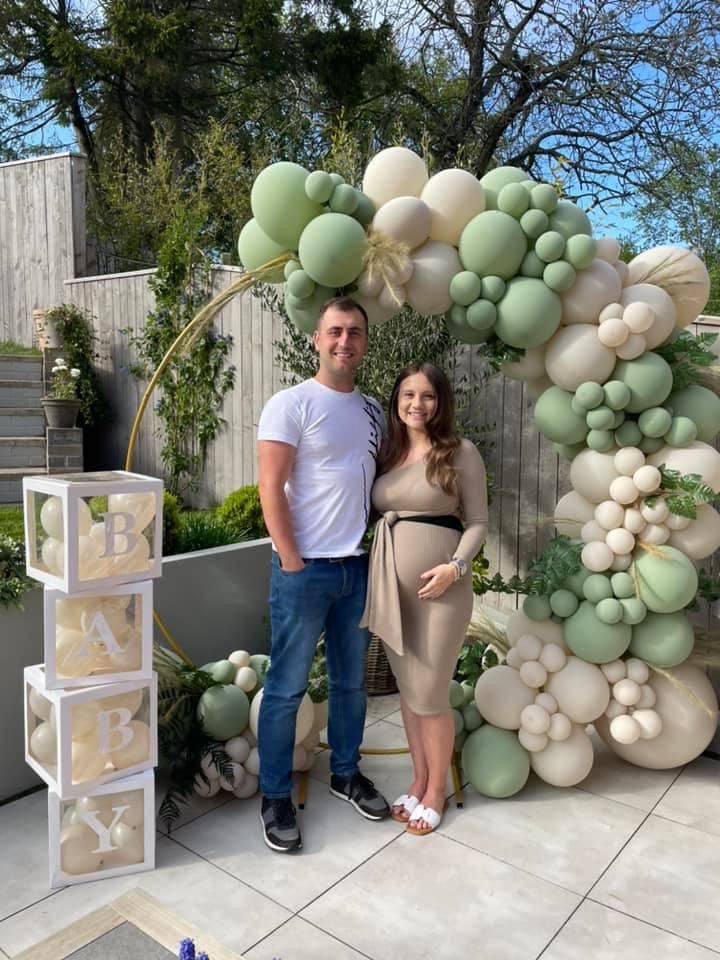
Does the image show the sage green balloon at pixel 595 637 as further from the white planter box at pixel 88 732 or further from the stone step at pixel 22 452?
the stone step at pixel 22 452

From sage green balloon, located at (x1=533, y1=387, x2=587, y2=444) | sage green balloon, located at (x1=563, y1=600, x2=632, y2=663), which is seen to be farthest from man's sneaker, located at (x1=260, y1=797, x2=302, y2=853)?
sage green balloon, located at (x1=533, y1=387, x2=587, y2=444)

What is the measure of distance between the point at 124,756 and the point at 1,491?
11.8 ft

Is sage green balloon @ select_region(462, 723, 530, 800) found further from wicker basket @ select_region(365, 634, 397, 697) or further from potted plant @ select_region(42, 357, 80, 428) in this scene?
potted plant @ select_region(42, 357, 80, 428)

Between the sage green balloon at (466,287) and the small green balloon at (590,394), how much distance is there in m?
0.41

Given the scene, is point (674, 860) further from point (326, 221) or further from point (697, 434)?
point (326, 221)

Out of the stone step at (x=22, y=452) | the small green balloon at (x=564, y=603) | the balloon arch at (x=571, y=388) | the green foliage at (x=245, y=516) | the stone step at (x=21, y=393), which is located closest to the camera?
the balloon arch at (x=571, y=388)

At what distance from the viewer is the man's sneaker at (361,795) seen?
2.29 meters

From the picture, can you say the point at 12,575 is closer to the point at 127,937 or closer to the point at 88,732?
the point at 88,732

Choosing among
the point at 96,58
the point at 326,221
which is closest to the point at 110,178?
the point at 96,58

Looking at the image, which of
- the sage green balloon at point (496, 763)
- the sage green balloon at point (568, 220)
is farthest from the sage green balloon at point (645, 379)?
the sage green balloon at point (496, 763)

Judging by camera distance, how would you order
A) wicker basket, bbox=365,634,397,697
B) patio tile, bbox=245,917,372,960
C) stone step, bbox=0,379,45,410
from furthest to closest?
stone step, bbox=0,379,45,410
wicker basket, bbox=365,634,397,697
patio tile, bbox=245,917,372,960

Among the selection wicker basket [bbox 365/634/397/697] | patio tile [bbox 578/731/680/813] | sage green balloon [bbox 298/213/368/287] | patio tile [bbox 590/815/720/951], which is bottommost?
patio tile [bbox 590/815/720/951]

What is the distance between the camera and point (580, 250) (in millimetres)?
2201

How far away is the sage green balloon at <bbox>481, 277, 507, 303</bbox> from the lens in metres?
2.23
